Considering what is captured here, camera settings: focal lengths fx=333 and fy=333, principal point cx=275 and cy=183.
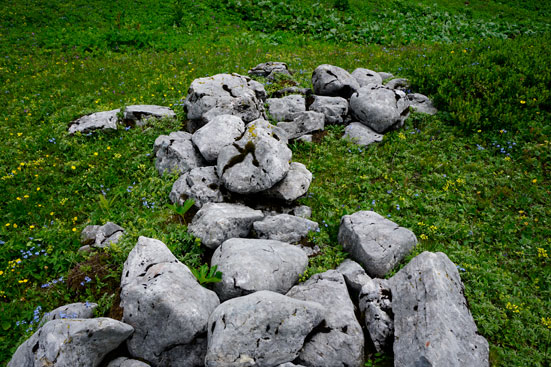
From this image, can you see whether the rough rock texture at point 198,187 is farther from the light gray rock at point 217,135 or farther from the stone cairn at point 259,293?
the light gray rock at point 217,135

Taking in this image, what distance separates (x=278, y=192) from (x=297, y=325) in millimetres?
3468

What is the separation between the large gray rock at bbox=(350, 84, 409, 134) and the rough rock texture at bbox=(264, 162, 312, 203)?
381 cm

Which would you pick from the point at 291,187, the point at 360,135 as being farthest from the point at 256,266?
the point at 360,135

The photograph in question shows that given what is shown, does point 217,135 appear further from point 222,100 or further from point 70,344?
point 70,344

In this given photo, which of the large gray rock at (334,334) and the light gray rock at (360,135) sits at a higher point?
the light gray rock at (360,135)

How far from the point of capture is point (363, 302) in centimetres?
541

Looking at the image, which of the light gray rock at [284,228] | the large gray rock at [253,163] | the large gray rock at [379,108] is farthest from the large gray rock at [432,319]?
the large gray rock at [379,108]

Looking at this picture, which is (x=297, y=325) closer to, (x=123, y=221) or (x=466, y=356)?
(x=466, y=356)

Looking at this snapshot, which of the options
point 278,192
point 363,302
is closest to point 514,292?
point 363,302

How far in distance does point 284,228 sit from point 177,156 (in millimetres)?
3607

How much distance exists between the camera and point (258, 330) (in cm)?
439

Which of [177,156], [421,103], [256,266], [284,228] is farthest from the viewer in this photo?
[421,103]

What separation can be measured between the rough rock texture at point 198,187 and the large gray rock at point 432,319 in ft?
13.6

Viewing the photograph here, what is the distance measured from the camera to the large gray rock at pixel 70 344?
4117 millimetres
